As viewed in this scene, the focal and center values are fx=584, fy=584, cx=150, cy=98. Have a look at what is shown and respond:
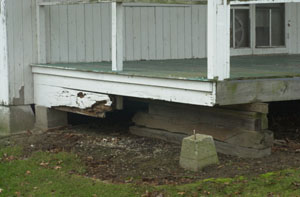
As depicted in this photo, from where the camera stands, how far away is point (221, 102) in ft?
22.1

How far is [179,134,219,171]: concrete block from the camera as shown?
6.87 metres

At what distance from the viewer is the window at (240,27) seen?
39.5ft

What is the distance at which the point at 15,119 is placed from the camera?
9.70 metres

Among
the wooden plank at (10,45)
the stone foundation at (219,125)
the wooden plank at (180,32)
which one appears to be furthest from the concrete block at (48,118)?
the wooden plank at (180,32)

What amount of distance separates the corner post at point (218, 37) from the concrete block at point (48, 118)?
4.03 meters

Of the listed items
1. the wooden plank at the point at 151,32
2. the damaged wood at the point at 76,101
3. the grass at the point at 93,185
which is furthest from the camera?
the wooden plank at the point at 151,32

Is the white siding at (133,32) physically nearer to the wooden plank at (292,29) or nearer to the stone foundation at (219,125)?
the stone foundation at (219,125)

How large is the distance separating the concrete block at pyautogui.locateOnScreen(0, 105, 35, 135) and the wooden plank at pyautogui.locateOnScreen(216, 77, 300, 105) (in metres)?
4.28

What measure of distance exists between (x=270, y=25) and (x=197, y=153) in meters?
6.47

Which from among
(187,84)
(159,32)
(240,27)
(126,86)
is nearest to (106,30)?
(159,32)

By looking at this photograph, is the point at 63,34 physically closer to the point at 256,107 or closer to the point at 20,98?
the point at 20,98

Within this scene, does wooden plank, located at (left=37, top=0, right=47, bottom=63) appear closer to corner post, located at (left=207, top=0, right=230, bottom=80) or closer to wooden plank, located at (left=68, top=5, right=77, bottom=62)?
wooden plank, located at (left=68, top=5, right=77, bottom=62)

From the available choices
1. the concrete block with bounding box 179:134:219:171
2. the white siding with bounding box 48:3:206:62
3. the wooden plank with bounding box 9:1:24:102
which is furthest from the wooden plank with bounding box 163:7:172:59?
the concrete block with bounding box 179:134:219:171

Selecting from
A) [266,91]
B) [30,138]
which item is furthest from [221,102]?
[30,138]
